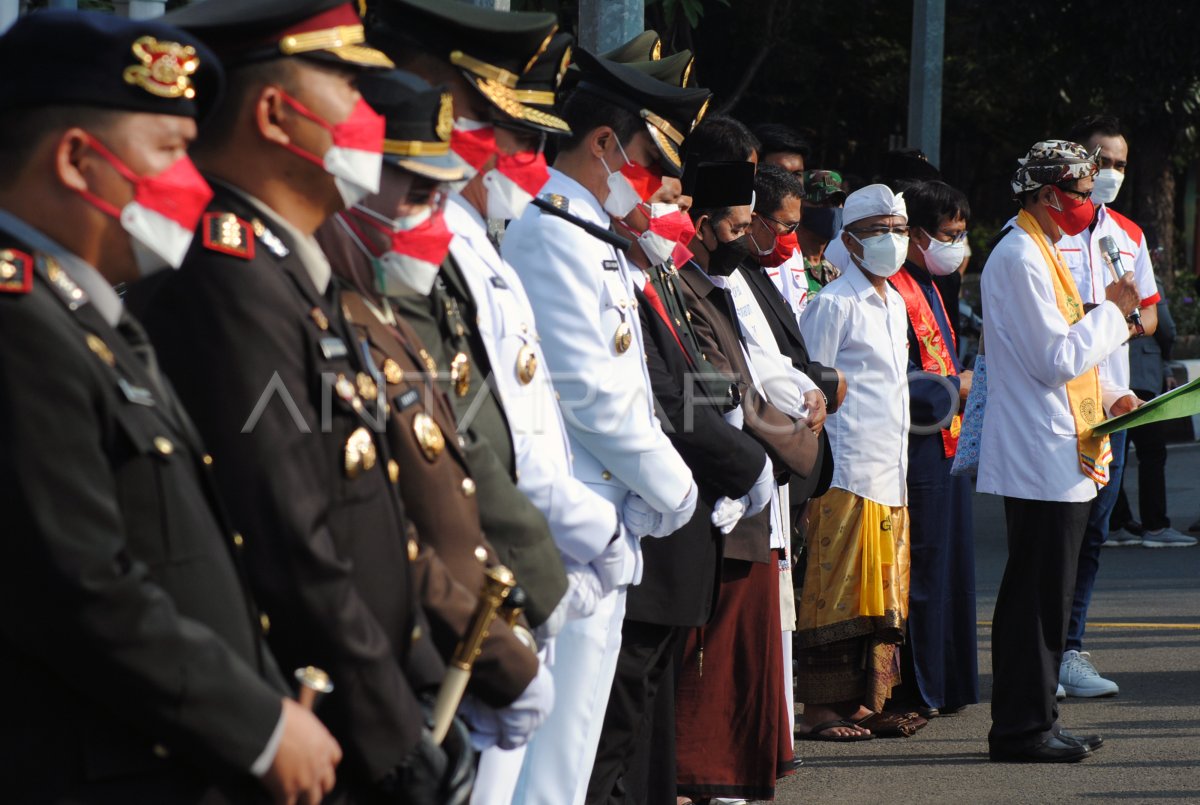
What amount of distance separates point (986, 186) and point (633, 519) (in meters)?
26.7

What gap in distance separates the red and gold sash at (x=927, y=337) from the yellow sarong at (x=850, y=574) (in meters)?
0.62

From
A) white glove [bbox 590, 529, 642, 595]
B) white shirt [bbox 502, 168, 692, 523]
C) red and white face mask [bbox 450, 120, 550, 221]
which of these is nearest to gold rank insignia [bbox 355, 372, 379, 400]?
red and white face mask [bbox 450, 120, 550, 221]

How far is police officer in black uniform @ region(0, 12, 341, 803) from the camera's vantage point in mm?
2193

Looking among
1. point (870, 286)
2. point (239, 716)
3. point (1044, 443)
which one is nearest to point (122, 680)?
point (239, 716)

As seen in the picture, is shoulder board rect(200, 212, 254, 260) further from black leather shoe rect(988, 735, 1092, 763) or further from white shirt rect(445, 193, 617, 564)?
black leather shoe rect(988, 735, 1092, 763)

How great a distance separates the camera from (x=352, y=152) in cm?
280

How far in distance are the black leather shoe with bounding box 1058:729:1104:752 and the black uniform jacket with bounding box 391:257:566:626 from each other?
347 centimetres

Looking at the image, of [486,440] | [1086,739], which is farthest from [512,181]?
[1086,739]

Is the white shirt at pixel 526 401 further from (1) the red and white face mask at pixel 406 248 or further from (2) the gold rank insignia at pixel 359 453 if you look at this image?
(2) the gold rank insignia at pixel 359 453

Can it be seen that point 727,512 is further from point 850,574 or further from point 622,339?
point 850,574

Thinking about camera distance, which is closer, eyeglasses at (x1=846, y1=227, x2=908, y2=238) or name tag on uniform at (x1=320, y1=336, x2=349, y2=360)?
name tag on uniform at (x1=320, y1=336, x2=349, y2=360)

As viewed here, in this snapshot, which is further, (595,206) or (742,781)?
(742,781)

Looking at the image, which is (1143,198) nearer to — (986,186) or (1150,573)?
(986,186)

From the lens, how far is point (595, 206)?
4.59 m
